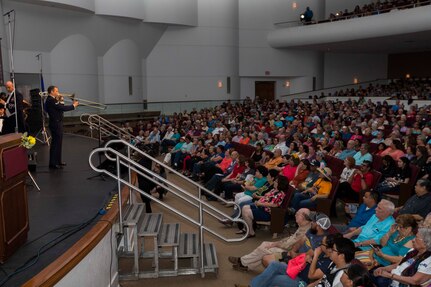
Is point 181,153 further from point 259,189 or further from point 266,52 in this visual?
point 266,52

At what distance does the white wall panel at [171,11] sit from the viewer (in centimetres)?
1975

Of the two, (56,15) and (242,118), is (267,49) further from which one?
(56,15)

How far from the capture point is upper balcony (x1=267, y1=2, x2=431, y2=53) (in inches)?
682

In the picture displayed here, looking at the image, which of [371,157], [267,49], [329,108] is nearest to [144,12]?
[267,49]

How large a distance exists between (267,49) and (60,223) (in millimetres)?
21093

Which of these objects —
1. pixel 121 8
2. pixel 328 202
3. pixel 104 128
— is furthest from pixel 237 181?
pixel 121 8

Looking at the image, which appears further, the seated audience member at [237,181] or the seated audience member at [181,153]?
the seated audience member at [181,153]

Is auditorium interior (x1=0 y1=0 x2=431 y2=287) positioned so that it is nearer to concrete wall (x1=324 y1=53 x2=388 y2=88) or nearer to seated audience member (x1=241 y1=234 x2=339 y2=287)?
seated audience member (x1=241 y1=234 x2=339 y2=287)

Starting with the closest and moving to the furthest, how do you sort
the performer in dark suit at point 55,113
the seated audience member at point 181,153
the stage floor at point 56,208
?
1. the stage floor at point 56,208
2. the performer in dark suit at point 55,113
3. the seated audience member at point 181,153

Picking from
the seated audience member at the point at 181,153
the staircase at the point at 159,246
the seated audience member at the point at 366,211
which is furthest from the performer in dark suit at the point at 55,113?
the seated audience member at the point at 181,153

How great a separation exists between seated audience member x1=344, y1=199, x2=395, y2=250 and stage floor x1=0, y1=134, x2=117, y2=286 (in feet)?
9.97

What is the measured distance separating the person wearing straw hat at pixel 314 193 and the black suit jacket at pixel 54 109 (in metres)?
3.97

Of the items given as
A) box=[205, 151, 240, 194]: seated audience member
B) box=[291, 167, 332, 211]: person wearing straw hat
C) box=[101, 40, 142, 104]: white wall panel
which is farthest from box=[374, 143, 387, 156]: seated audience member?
box=[101, 40, 142, 104]: white wall panel

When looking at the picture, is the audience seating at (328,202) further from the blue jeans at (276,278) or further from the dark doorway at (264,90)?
the dark doorway at (264,90)
